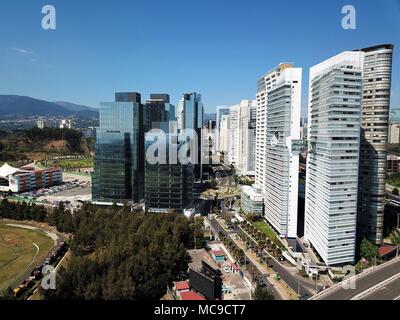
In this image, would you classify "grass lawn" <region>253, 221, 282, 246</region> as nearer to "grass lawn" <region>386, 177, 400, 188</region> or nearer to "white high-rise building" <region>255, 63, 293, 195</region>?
"white high-rise building" <region>255, 63, 293, 195</region>

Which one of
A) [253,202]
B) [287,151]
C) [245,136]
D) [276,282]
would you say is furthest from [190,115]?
[276,282]

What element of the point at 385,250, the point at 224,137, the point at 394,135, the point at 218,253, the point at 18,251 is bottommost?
the point at 18,251

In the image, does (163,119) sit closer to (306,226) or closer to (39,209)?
(39,209)

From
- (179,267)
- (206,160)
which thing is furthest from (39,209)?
(206,160)

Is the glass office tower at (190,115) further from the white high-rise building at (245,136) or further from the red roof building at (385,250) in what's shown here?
the red roof building at (385,250)

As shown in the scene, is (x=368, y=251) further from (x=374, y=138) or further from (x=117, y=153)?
(x=117, y=153)

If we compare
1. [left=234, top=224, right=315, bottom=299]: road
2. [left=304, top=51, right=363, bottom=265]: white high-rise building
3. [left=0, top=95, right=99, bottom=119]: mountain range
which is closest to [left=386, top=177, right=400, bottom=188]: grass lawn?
[left=304, top=51, right=363, bottom=265]: white high-rise building
